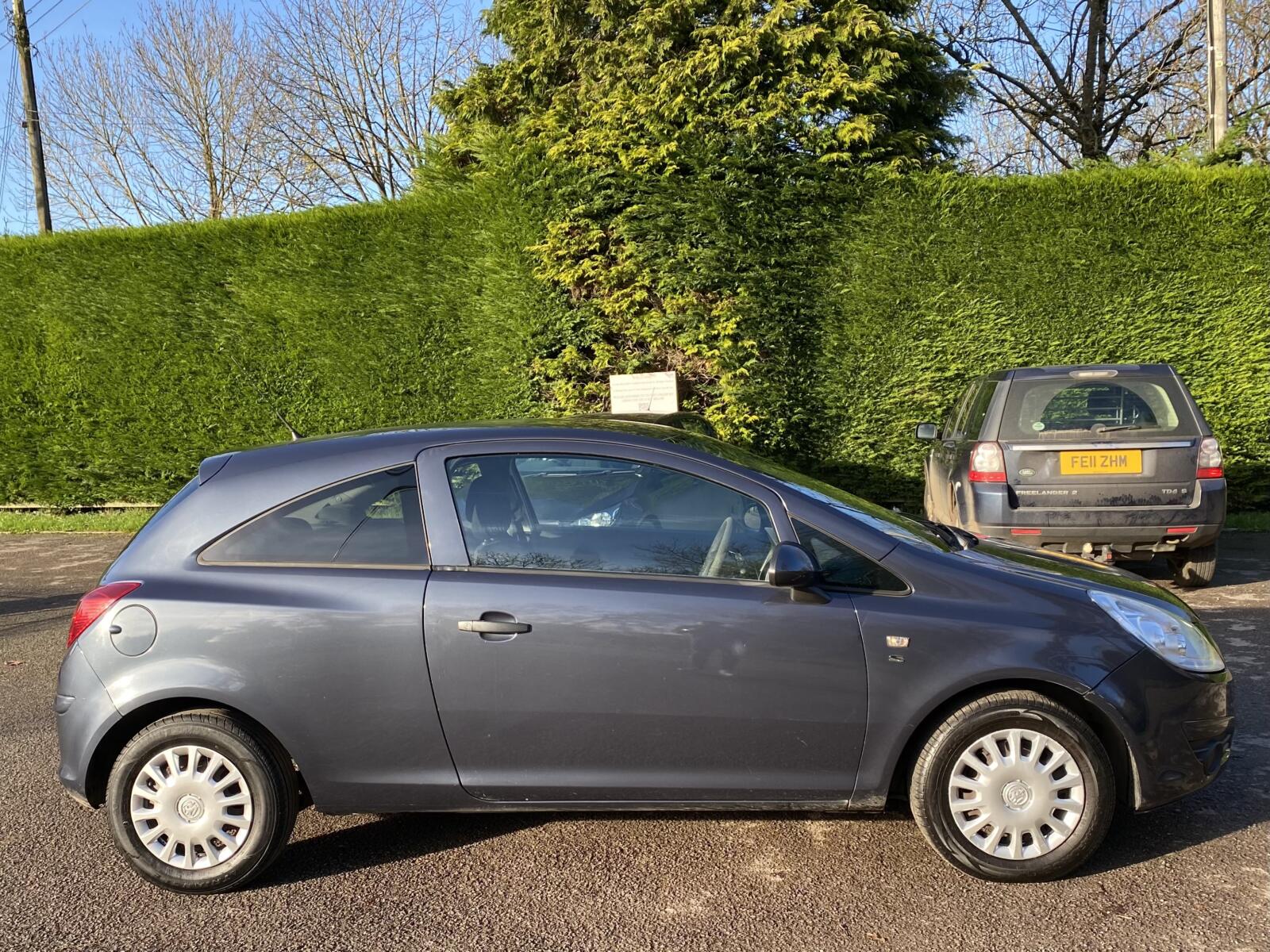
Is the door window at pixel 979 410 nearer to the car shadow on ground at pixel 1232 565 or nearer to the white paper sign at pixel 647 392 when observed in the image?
the car shadow on ground at pixel 1232 565

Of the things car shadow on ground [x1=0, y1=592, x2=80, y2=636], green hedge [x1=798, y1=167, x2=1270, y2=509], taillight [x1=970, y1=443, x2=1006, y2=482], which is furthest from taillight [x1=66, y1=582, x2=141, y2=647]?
green hedge [x1=798, y1=167, x2=1270, y2=509]

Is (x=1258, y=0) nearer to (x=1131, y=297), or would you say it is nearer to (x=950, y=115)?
(x=950, y=115)

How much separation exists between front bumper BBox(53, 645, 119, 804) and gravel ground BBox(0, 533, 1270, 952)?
1.22 feet

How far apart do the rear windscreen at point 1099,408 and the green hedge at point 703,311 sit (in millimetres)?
3300

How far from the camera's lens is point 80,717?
3.10 metres

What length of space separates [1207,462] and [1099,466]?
0.75 meters

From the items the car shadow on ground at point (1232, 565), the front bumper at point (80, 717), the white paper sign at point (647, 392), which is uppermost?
the white paper sign at point (647, 392)

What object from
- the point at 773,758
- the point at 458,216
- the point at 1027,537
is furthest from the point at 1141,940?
the point at 458,216

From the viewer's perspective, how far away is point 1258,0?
18.1 metres

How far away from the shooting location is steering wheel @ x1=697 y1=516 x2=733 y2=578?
3123 millimetres

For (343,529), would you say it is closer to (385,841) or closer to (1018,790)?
(385,841)

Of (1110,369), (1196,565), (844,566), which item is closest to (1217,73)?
(1110,369)

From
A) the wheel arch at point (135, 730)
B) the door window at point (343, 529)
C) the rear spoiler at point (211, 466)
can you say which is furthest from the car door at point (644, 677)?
the rear spoiler at point (211, 466)

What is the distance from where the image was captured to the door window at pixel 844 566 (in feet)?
10.0
